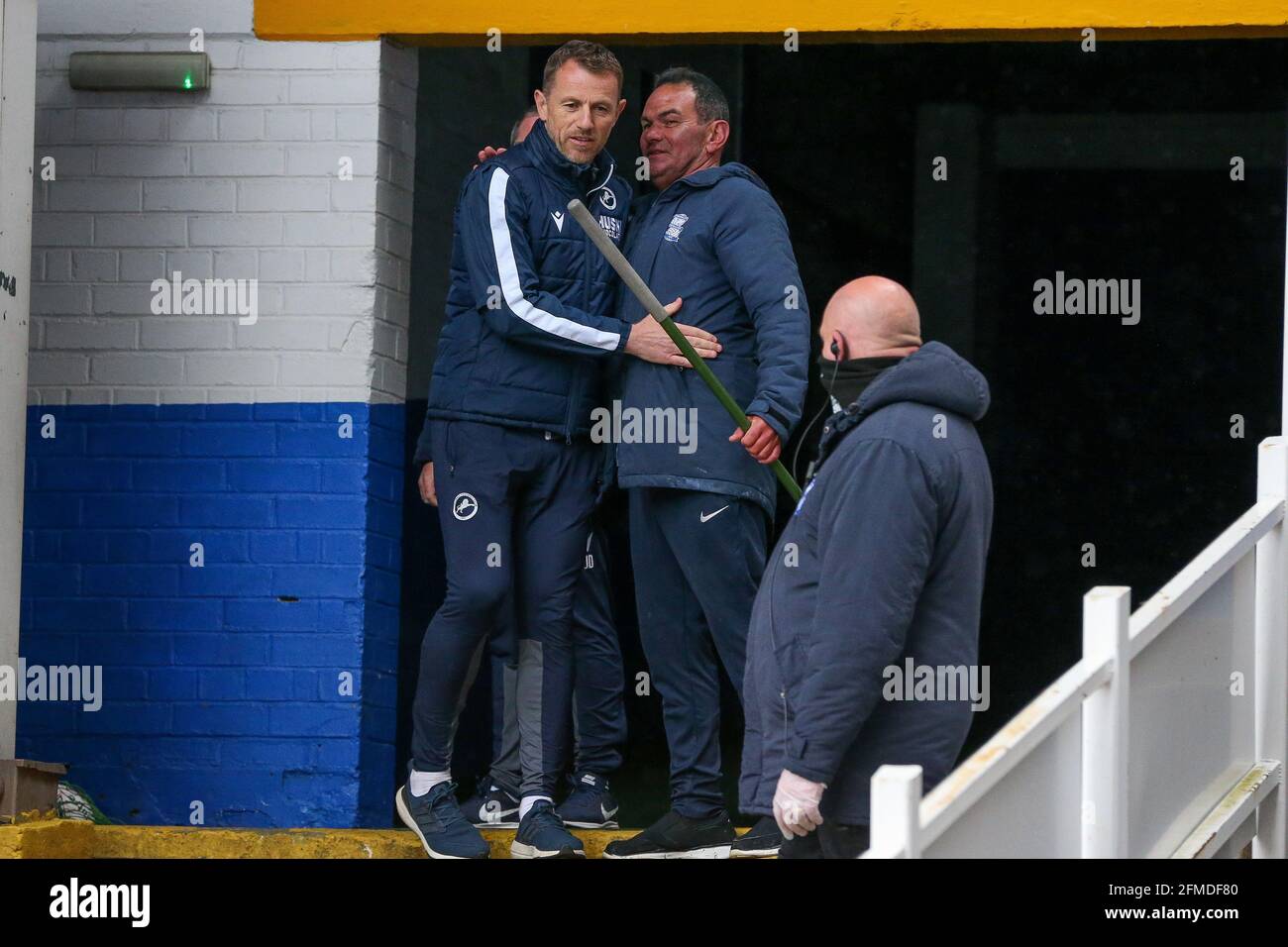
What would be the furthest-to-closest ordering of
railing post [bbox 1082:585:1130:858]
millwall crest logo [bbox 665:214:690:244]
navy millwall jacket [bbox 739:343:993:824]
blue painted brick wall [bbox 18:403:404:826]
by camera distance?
blue painted brick wall [bbox 18:403:404:826], millwall crest logo [bbox 665:214:690:244], railing post [bbox 1082:585:1130:858], navy millwall jacket [bbox 739:343:993:824]

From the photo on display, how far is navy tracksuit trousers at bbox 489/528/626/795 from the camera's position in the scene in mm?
6336

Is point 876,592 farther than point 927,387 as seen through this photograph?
No

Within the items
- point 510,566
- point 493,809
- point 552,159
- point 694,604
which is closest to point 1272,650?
point 694,604

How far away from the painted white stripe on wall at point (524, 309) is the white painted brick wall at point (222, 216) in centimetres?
75

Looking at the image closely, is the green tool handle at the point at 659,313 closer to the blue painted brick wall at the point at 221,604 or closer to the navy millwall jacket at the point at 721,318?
the navy millwall jacket at the point at 721,318

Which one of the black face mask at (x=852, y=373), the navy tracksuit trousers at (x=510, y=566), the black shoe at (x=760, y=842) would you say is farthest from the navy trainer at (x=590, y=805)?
the black face mask at (x=852, y=373)

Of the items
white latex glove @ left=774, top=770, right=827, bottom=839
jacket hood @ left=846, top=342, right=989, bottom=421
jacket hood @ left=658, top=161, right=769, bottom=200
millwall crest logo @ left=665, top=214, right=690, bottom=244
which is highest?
jacket hood @ left=658, top=161, right=769, bottom=200

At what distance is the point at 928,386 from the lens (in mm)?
4426

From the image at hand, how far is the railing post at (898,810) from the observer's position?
358 centimetres

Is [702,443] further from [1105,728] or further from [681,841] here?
[1105,728]

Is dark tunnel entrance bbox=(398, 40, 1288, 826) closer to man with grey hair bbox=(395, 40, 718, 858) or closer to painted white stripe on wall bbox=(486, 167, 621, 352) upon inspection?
man with grey hair bbox=(395, 40, 718, 858)

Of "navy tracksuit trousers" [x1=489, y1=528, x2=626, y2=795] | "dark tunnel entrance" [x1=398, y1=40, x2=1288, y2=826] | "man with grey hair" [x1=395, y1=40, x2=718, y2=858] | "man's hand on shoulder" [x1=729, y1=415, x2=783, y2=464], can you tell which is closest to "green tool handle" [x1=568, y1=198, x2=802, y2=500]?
"man's hand on shoulder" [x1=729, y1=415, x2=783, y2=464]

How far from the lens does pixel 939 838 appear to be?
3771 millimetres

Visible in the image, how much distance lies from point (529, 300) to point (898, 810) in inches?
110
